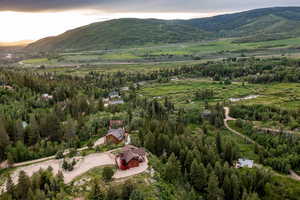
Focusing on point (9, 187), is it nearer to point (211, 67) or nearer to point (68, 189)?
point (68, 189)

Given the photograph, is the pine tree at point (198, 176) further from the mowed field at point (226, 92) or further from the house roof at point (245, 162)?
the mowed field at point (226, 92)

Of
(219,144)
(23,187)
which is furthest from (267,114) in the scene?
(23,187)

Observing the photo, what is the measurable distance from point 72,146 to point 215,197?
87.7ft

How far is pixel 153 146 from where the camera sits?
45.8m

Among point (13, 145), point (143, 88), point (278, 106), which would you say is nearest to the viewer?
point (13, 145)

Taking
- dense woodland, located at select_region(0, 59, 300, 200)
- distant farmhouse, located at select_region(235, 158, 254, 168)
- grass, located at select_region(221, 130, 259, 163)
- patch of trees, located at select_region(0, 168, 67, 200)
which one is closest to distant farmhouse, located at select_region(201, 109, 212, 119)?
dense woodland, located at select_region(0, 59, 300, 200)

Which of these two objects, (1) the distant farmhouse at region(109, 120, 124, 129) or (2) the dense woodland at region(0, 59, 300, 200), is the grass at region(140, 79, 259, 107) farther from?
(1) the distant farmhouse at region(109, 120, 124, 129)

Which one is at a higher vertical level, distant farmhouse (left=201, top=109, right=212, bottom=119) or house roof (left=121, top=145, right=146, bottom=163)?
house roof (left=121, top=145, right=146, bottom=163)

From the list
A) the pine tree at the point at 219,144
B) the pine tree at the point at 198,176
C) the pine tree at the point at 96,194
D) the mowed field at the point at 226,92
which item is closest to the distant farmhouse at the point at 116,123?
the pine tree at the point at 219,144

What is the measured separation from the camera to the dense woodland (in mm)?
32875

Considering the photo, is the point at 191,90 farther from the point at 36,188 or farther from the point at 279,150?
the point at 36,188

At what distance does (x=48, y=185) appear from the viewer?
32781mm

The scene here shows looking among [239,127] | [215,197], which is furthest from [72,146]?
[239,127]

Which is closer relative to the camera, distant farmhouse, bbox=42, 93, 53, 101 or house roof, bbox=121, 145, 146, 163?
house roof, bbox=121, 145, 146, 163
